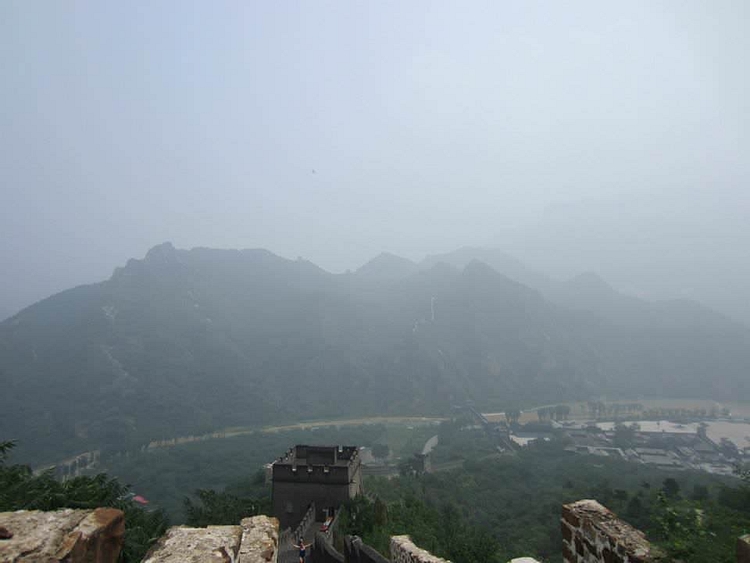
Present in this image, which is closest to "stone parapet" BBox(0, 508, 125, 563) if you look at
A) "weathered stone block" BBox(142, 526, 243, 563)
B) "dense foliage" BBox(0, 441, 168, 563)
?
"weathered stone block" BBox(142, 526, 243, 563)

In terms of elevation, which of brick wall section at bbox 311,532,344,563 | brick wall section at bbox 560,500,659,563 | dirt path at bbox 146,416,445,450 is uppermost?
brick wall section at bbox 560,500,659,563

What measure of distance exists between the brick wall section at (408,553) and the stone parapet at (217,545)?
319cm

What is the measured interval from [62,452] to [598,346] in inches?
4615

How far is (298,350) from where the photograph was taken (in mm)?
100250

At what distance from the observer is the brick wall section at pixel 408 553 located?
17.4ft

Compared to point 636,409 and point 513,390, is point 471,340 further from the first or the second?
point 636,409

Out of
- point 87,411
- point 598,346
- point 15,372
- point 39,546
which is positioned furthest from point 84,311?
point 598,346

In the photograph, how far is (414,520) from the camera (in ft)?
57.5

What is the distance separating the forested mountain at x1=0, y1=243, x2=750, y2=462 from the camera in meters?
73.6

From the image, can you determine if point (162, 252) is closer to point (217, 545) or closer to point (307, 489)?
point (307, 489)

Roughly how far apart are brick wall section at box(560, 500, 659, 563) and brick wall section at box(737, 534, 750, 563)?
1.66ft

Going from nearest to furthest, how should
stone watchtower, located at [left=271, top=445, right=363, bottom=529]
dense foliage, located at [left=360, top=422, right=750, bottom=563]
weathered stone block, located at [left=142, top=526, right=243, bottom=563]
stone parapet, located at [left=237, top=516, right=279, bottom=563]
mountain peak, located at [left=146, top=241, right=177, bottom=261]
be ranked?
weathered stone block, located at [left=142, top=526, right=243, bottom=563] < stone parapet, located at [left=237, top=516, right=279, bottom=563] < dense foliage, located at [left=360, top=422, right=750, bottom=563] < stone watchtower, located at [left=271, top=445, right=363, bottom=529] < mountain peak, located at [left=146, top=241, right=177, bottom=261]

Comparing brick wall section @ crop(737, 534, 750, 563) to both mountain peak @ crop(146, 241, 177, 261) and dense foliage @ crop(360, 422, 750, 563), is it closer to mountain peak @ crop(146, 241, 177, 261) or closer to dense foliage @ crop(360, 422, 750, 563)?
dense foliage @ crop(360, 422, 750, 563)

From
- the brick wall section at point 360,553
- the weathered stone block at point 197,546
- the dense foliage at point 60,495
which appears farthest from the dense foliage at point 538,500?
the dense foliage at point 60,495
